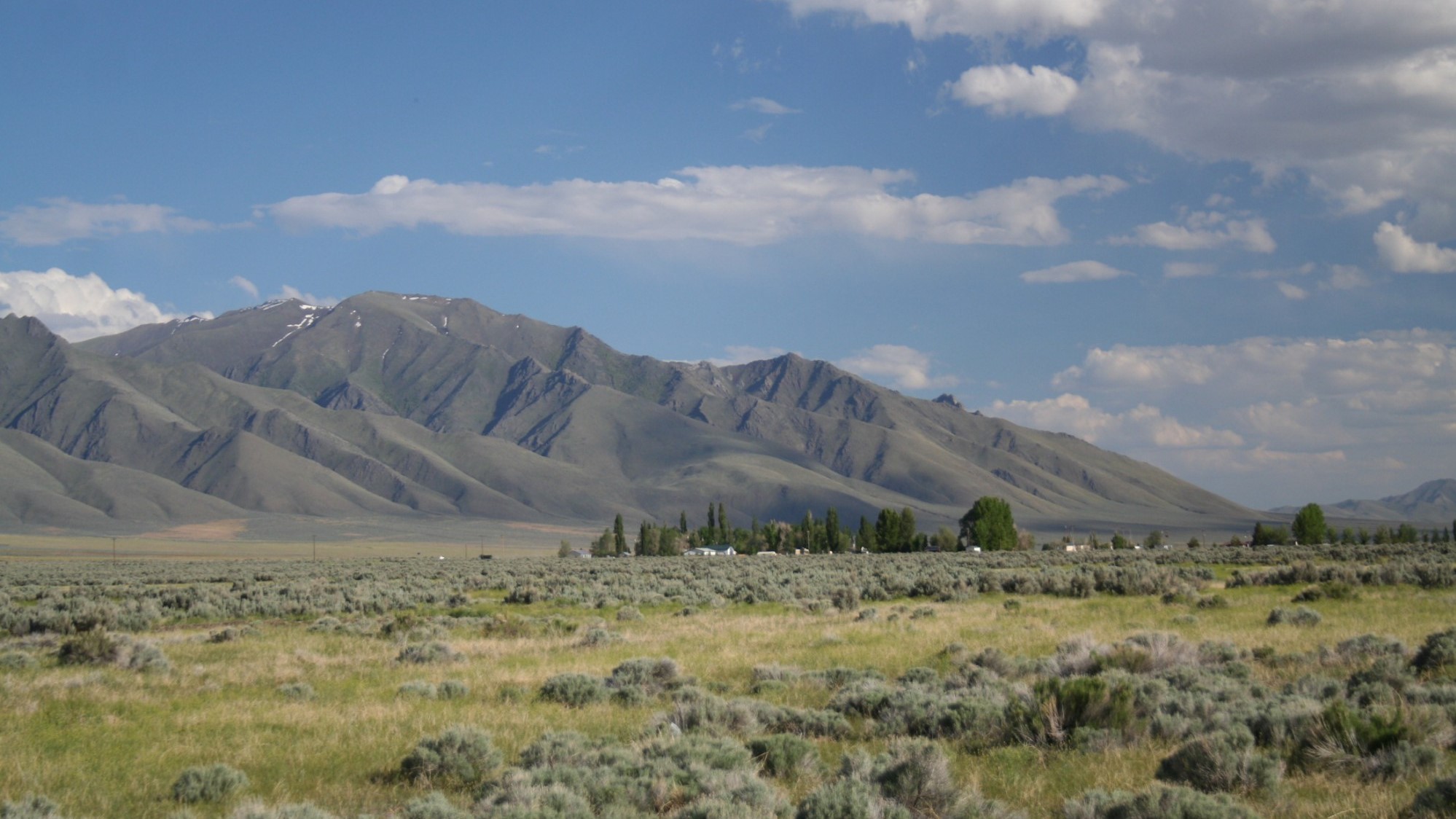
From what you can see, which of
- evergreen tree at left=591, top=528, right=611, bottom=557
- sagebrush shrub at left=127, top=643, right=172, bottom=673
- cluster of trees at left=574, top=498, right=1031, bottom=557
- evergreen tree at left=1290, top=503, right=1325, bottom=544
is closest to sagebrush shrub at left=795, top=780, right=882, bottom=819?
sagebrush shrub at left=127, top=643, right=172, bottom=673

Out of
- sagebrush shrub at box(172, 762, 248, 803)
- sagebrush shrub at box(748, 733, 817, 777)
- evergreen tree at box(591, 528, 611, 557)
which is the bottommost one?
evergreen tree at box(591, 528, 611, 557)

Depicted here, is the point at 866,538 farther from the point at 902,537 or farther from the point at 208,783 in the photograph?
the point at 208,783

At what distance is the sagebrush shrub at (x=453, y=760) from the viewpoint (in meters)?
10.1

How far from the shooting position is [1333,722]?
9.64 meters

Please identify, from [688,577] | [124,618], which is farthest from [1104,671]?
[688,577]

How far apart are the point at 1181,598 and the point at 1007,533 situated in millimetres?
96181

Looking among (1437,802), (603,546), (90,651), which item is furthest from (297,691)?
(603,546)

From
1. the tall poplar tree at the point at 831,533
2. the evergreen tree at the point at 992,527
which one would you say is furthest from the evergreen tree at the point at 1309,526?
the tall poplar tree at the point at 831,533

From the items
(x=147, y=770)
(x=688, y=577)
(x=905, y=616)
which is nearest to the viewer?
(x=147, y=770)

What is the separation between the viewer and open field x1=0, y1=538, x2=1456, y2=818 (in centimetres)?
879

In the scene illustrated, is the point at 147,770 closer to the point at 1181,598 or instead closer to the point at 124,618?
the point at 124,618

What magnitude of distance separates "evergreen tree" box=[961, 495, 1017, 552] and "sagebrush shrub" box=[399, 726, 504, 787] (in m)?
110

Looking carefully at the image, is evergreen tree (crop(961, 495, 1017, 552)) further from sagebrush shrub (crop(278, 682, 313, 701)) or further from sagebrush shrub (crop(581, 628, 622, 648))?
sagebrush shrub (crop(278, 682, 313, 701))

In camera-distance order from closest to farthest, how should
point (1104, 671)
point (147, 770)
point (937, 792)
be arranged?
point (937, 792)
point (147, 770)
point (1104, 671)
